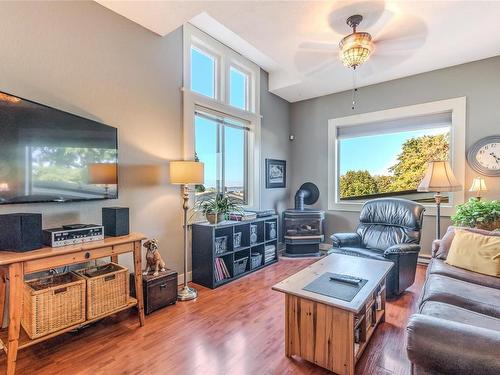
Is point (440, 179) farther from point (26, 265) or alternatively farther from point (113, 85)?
point (26, 265)

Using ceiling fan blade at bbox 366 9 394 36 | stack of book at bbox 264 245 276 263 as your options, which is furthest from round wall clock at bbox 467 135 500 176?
stack of book at bbox 264 245 276 263

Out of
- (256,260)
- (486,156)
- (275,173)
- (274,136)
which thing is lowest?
(256,260)

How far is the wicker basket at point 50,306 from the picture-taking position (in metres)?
1.72

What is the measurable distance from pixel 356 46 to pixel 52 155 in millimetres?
2965

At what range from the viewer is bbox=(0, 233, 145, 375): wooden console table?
1.57 metres

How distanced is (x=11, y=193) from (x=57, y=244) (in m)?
0.46

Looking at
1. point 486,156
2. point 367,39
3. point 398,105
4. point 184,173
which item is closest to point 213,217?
point 184,173

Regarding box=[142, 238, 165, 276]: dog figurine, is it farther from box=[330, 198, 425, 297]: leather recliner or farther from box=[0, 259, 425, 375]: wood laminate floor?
box=[330, 198, 425, 297]: leather recliner

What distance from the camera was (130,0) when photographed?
2471 mm

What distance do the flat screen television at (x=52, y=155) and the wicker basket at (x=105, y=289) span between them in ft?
2.10

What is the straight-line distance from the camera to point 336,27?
2.82 m

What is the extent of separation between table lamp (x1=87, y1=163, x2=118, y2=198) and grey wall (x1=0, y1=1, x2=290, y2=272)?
217 millimetres

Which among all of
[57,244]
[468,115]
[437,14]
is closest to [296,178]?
[468,115]

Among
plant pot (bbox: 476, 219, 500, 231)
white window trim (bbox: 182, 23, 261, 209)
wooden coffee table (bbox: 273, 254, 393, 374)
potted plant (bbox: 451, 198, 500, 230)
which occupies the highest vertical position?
white window trim (bbox: 182, 23, 261, 209)
